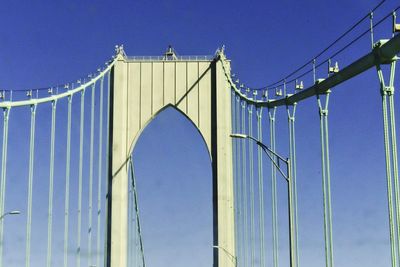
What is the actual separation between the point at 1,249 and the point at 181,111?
22730 mm

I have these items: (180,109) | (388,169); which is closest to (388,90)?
(388,169)

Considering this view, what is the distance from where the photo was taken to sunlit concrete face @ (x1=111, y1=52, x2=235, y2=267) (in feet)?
153

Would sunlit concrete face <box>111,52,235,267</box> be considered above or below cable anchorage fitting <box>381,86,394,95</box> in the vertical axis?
above

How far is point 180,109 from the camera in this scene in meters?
49.0

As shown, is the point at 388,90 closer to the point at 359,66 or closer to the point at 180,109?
the point at 359,66

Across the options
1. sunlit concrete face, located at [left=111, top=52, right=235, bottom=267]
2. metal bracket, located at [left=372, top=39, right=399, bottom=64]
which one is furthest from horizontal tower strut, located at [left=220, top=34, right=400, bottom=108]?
sunlit concrete face, located at [left=111, top=52, right=235, bottom=267]

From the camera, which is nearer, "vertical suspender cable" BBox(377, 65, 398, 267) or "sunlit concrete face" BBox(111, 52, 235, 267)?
"vertical suspender cable" BBox(377, 65, 398, 267)

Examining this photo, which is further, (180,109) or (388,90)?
(180,109)

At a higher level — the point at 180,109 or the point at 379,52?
the point at 180,109

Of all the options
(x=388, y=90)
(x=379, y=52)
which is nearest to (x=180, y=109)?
(x=379, y=52)

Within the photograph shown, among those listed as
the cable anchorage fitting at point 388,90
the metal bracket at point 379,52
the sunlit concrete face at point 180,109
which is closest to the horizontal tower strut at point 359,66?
the metal bracket at point 379,52

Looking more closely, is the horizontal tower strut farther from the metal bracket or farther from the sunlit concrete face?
the sunlit concrete face

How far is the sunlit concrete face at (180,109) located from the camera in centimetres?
4662

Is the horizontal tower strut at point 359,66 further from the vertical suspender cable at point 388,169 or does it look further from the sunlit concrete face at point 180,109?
the sunlit concrete face at point 180,109
